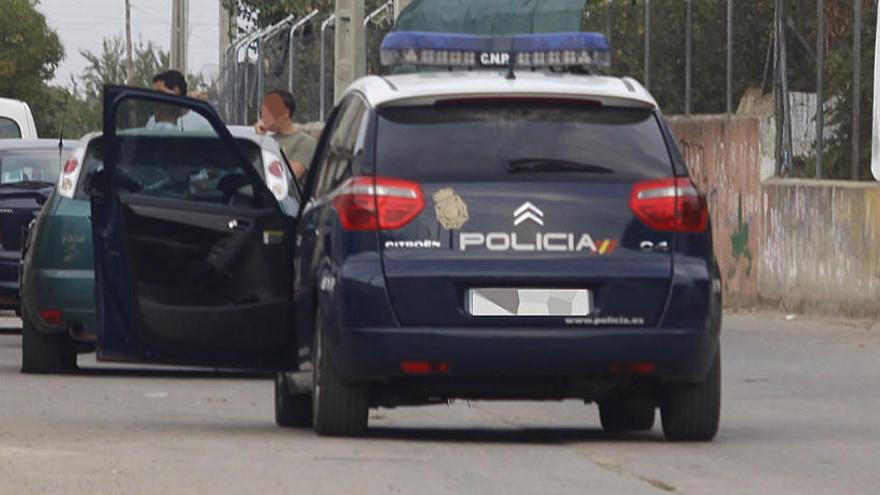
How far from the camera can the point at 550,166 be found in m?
11.0

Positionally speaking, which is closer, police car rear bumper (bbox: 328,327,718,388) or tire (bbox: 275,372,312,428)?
police car rear bumper (bbox: 328,327,718,388)

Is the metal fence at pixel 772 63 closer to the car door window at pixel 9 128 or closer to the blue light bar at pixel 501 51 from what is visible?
the car door window at pixel 9 128

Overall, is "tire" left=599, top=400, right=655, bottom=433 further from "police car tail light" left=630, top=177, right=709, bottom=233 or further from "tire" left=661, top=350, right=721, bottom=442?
"police car tail light" left=630, top=177, right=709, bottom=233

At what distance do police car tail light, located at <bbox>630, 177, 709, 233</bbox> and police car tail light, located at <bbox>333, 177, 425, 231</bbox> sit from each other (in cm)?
91

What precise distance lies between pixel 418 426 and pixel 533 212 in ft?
7.28

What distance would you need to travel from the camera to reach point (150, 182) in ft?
39.5

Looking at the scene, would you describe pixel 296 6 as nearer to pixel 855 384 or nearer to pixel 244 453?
pixel 855 384

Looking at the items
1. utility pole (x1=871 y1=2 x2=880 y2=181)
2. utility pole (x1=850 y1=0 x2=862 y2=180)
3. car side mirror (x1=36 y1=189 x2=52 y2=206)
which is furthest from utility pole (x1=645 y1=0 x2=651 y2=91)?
car side mirror (x1=36 y1=189 x2=52 y2=206)

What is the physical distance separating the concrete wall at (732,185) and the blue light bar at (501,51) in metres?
13.6

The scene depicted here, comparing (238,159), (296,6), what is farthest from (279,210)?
(296,6)

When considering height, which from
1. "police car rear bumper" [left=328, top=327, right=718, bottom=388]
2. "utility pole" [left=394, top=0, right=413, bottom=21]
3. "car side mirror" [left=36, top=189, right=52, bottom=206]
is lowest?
"police car rear bumper" [left=328, top=327, right=718, bottom=388]

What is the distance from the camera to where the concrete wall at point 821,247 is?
22.7 metres

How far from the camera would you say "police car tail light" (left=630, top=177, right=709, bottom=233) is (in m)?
10.9

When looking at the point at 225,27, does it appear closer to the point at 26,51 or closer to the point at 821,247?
the point at 26,51
